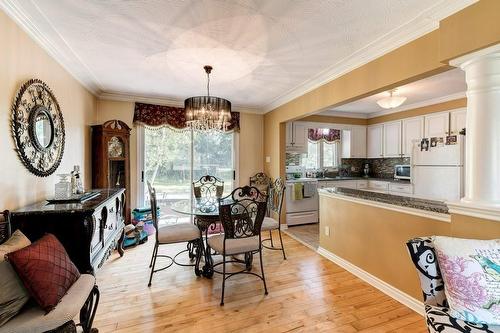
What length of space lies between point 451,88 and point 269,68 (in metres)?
2.96

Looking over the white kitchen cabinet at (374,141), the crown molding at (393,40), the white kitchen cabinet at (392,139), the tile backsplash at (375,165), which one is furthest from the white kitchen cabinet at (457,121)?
the crown molding at (393,40)

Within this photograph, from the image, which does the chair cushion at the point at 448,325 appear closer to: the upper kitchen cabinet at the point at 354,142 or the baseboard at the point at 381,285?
the baseboard at the point at 381,285

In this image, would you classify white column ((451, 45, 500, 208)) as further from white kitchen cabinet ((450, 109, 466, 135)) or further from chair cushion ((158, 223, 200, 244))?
white kitchen cabinet ((450, 109, 466, 135))

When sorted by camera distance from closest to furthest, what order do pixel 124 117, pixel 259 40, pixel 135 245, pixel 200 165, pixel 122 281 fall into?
1. pixel 259 40
2. pixel 122 281
3. pixel 135 245
4. pixel 124 117
5. pixel 200 165

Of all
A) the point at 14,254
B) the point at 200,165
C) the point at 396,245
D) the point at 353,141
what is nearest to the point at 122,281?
the point at 14,254

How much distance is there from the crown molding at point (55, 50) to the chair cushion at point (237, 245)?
2.51 metres

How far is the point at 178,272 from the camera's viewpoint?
2836 millimetres

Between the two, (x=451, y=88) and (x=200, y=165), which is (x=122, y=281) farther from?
(x=451, y=88)

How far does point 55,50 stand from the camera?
248 centimetres

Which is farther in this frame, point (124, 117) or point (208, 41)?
point (124, 117)

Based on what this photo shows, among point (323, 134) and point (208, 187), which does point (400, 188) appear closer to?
point (323, 134)

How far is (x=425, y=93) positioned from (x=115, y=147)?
522cm

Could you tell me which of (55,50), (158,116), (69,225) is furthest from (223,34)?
(158,116)

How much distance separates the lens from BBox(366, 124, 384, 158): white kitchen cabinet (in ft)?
17.8
